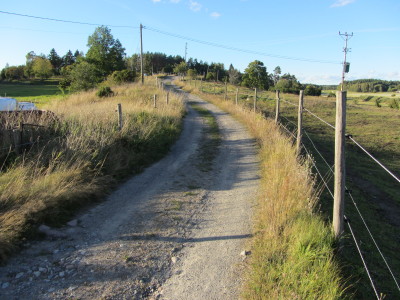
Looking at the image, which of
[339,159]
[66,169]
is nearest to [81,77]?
[66,169]

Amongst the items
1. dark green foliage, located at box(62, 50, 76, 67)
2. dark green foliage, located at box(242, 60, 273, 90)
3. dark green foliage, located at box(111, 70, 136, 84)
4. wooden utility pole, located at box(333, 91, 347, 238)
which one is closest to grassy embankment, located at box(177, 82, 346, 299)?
wooden utility pole, located at box(333, 91, 347, 238)

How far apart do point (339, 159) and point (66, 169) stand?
479 centimetres

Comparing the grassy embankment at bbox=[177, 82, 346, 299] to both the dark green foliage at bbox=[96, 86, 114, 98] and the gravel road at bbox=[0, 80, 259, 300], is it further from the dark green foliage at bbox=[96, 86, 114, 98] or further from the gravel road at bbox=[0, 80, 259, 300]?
the dark green foliage at bbox=[96, 86, 114, 98]

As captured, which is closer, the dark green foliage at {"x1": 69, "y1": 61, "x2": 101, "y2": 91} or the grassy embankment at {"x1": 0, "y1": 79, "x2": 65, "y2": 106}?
the dark green foliage at {"x1": 69, "y1": 61, "x2": 101, "y2": 91}

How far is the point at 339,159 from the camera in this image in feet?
12.2

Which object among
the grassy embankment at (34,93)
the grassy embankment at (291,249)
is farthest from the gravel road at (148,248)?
the grassy embankment at (34,93)

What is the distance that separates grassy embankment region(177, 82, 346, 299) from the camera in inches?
117

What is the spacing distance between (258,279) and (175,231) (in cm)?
168

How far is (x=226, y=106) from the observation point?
23047 millimetres

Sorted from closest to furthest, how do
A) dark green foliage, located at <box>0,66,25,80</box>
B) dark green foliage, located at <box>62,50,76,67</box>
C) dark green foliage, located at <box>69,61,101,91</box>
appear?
dark green foliage, located at <box>69,61,101,91</box> < dark green foliage, located at <box>0,66,25,80</box> < dark green foliage, located at <box>62,50,76,67</box>

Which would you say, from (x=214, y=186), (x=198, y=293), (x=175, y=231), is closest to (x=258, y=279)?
(x=198, y=293)

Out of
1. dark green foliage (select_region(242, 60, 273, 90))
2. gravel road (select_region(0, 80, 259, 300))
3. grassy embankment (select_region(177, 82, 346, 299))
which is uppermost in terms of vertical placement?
dark green foliage (select_region(242, 60, 273, 90))

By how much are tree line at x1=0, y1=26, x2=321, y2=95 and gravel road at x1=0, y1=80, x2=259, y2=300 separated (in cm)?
2760

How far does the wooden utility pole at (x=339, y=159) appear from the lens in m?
3.62
